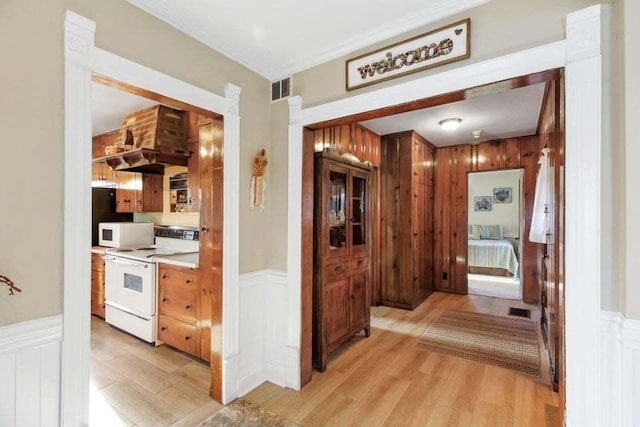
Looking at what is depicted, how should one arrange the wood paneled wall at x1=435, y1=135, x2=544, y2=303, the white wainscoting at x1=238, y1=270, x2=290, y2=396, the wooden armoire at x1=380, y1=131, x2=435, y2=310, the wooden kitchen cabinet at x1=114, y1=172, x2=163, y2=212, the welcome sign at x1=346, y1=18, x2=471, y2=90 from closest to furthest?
the welcome sign at x1=346, y1=18, x2=471, y2=90
the white wainscoting at x1=238, y1=270, x2=290, y2=396
the wooden kitchen cabinet at x1=114, y1=172, x2=163, y2=212
the wooden armoire at x1=380, y1=131, x2=435, y2=310
the wood paneled wall at x1=435, y1=135, x2=544, y2=303

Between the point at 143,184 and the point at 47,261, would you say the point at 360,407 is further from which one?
the point at 143,184

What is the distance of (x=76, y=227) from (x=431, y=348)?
322cm

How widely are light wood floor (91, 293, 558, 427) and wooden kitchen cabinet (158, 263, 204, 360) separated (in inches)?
6.9

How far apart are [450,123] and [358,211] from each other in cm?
182

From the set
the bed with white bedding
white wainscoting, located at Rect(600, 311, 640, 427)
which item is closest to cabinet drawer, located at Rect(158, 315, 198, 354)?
white wainscoting, located at Rect(600, 311, 640, 427)

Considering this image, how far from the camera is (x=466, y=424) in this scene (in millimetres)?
1969

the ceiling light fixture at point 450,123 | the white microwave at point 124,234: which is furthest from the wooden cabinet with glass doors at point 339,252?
the white microwave at point 124,234

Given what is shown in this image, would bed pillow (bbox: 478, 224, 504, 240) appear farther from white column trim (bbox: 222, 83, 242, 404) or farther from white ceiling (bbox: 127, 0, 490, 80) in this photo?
white column trim (bbox: 222, 83, 242, 404)

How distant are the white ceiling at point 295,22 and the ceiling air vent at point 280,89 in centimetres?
22

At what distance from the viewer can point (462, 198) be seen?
5.18 m

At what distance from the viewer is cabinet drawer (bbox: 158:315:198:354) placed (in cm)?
275

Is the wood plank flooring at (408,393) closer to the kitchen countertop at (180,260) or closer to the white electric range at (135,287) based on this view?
the kitchen countertop at (180,260)

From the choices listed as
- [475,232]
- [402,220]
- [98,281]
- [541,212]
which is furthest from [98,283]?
[475,232]

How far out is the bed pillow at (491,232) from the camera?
745 cm
